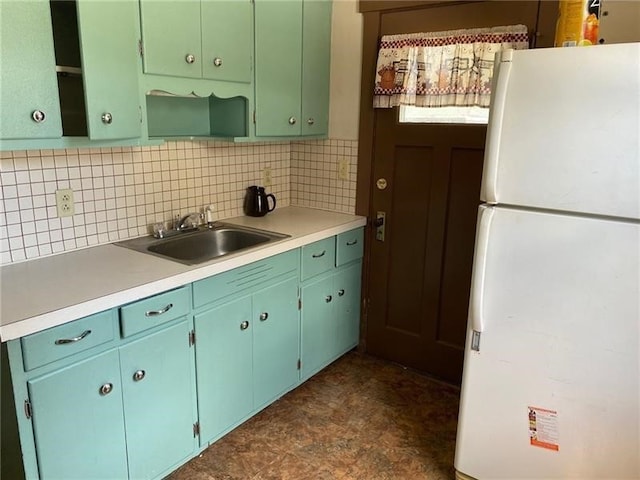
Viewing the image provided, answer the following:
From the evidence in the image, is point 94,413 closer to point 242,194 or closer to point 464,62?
point 242,194

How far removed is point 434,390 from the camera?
2.85 meters

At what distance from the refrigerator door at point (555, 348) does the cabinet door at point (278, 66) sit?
4.25ft

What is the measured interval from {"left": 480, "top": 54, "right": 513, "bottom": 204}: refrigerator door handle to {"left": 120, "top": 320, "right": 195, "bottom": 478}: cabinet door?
127cm

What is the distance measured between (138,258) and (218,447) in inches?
38.9

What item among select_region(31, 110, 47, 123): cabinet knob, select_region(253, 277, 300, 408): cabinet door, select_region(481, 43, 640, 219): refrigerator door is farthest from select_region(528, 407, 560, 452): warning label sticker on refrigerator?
select_region(31, 110, 47, 123): cabinet knob

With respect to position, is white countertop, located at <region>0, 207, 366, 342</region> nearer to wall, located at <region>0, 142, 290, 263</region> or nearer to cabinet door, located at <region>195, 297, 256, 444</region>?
wall, located at <region>0, 142, 290, 263</region>

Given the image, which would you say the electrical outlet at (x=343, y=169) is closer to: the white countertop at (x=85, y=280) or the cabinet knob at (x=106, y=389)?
the white countertop at (x=85, y=280)

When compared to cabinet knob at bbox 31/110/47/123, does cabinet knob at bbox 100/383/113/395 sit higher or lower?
lower

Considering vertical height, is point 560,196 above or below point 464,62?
below

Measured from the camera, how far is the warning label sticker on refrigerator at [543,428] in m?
1.84

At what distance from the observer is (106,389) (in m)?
1.71

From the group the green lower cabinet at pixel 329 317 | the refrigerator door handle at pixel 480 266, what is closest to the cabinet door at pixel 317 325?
the green lower cabinet at pixel 329 317

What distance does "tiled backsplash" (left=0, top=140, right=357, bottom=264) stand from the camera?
1.94 metres

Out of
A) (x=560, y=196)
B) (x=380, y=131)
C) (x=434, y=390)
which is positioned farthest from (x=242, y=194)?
(x=560, y=196)
